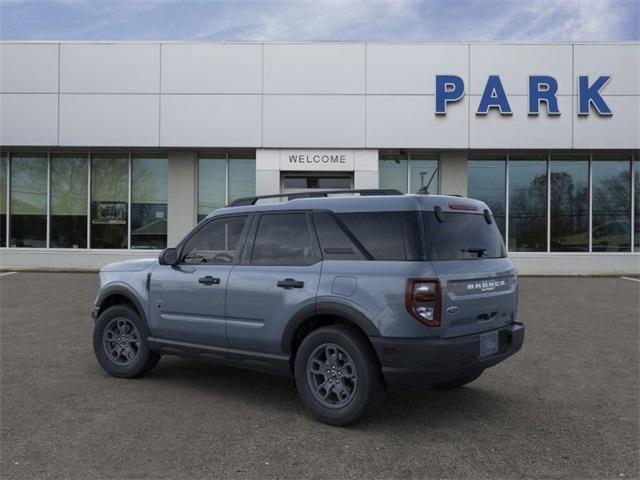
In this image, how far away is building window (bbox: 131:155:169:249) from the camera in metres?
17.1

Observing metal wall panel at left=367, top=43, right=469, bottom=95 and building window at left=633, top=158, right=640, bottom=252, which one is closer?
metal wall panel at left=367, top=43, right=469, bottom=95

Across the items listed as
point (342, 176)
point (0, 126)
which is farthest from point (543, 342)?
point (0, 126)

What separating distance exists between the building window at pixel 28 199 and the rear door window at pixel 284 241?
14.7 meters

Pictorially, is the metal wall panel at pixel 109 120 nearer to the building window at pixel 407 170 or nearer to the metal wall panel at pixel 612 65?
the building window at pixel 407 170

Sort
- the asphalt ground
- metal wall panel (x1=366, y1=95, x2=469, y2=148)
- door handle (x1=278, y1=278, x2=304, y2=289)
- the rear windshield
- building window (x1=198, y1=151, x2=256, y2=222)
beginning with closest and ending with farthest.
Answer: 1. the asphalt ground
2. the rear windshield
3. door handle (x1=278, y1=278, x2=304, y2=289)
4. metal wall panel (x1=366, y1=95, x2=469, y2=148)
5. building window (x1=198, y1=151, x2=256, y2=222)

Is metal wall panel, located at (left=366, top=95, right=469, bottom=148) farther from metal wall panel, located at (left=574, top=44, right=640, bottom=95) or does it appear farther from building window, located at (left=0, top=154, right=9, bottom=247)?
building window, located at (left=0, top=154, right=9, bottom=247)

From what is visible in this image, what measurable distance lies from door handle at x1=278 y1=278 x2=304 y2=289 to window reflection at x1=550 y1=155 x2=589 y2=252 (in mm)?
14199

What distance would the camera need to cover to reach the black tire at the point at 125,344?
582 cm

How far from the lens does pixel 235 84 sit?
15.8 metres

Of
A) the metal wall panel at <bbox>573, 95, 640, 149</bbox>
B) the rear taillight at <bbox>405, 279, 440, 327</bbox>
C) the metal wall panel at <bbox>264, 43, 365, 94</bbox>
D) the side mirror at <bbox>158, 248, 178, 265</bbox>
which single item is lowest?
the rear taillight at <bbox>405, 279, 440, 327</bbox>

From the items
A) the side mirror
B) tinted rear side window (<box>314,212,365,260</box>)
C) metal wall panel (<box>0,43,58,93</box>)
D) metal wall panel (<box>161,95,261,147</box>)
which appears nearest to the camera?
tinted rear side window (<box>314,212,365,260</box>)

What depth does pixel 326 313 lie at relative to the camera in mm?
4500

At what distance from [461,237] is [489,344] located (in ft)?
2.93

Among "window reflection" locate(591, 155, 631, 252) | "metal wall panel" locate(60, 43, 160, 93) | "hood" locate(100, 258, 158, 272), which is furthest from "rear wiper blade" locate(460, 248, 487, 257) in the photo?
"window reflection" locate(591, 155, 631, 252)
